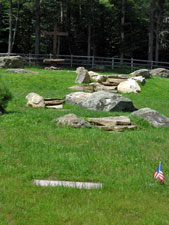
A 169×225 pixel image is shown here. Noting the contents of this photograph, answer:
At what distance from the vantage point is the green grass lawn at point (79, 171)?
14.4 ft

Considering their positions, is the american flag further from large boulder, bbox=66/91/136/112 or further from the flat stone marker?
large boulder, bbox=66/91/136/112

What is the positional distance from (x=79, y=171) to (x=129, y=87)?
1495cm

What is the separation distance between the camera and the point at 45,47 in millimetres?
46406

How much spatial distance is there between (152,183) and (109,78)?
1690 centimetres

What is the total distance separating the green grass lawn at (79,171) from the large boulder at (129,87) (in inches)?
383

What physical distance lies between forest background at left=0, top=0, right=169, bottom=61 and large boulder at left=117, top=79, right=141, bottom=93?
21517 mm

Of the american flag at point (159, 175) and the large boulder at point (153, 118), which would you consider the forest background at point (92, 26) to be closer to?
the large boulder at point (153, 118)

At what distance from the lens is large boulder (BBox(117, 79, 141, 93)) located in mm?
20250

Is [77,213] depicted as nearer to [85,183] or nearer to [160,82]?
[85,183]

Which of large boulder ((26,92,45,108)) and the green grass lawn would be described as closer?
the green grass lawn

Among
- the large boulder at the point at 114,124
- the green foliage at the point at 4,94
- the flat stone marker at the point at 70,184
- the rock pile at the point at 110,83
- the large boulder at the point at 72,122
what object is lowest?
the flat stone marker at the point at 70,184

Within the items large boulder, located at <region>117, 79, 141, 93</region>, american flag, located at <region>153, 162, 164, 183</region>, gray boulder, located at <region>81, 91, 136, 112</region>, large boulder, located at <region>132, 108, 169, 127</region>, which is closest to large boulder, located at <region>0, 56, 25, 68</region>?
large boulder, located at <region>117, 79, 141, 93</region>

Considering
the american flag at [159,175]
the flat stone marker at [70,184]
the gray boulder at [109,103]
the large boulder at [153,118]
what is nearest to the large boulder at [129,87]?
the gray boulder at [109,103]

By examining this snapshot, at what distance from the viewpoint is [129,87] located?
67.1 feet
